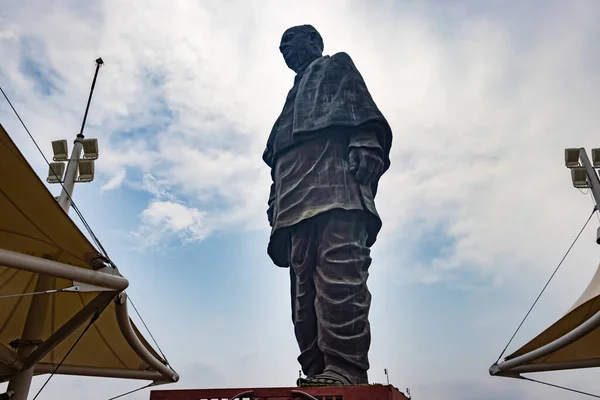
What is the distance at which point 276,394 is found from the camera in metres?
5.07

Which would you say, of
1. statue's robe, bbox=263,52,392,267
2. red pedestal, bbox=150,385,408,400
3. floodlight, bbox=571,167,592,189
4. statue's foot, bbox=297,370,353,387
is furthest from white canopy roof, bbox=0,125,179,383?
floodlight, bbox=571,167,592,189

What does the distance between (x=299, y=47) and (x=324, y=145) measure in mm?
2169

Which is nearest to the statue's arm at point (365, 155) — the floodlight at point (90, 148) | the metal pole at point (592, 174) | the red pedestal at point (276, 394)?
the metal pole at point (592, 174)

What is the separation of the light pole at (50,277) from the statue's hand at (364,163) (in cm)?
377

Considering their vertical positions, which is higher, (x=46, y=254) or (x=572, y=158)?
(x=572, y=158)

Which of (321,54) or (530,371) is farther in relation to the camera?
(321,54)

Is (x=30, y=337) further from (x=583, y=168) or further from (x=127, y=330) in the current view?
(x=583, y=168)

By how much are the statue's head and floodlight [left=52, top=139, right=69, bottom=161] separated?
4172mm

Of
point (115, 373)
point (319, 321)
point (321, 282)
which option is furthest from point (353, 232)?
point (115, 373)

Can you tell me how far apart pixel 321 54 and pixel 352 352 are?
553 centimetres

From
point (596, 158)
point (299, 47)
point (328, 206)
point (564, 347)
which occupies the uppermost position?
point (299, 47)

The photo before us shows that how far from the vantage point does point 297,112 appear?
8406 millimetres

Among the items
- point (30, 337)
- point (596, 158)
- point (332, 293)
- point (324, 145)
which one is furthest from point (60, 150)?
point (596, 158)

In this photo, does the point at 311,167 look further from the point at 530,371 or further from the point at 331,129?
the point at 530,371
